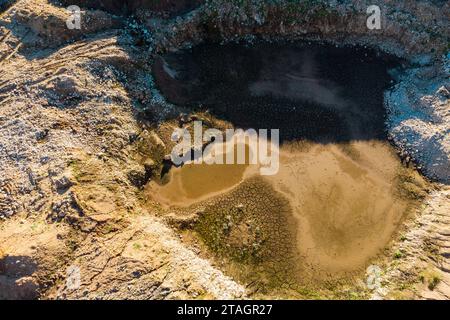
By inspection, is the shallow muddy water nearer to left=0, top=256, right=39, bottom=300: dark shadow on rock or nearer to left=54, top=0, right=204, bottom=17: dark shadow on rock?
left=54, top=0, right=204, bottom=17: dark shadow on rock

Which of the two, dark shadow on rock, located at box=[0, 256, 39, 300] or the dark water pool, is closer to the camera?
dark shadow on rock, located at box=[0, 256, 39, 300]

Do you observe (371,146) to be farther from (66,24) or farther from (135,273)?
(66,24)

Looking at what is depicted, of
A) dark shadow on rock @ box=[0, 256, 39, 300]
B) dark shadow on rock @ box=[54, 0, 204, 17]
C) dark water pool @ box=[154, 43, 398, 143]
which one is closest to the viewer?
dark shadow on rock @ box=[0, 256, 39, 300]

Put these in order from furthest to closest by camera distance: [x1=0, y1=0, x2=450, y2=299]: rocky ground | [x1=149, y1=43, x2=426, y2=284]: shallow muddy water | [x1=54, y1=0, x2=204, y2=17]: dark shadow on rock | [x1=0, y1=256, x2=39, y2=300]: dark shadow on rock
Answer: [x1=54, y1=0, x2=204, y2=17]: dark shadow on rock
[x1=149, y1=43, x2=426, y2=284]: shallow muddy water
[x1=0, y1=0, x2=450, y2=299]: rocky ground
[x1=0, y1=256, x2=39, y2=300]: dark shadow on rock

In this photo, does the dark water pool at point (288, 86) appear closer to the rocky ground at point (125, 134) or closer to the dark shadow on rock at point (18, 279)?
the rocky ground at point (125, 134)

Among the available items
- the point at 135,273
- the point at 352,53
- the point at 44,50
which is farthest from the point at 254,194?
the point at 44,50

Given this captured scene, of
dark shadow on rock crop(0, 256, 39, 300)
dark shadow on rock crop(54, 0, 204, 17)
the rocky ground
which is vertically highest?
dark shadow on rock crop(54, 0, 204, 17)

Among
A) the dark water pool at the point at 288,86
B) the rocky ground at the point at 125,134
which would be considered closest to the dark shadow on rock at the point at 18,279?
the rocky ground at the point at 125,134

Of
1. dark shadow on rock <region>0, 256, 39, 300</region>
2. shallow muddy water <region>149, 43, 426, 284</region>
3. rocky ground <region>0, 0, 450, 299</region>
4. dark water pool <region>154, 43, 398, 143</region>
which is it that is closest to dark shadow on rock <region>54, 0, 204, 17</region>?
rocky ground <region>0, 0, 450, 299</region>
